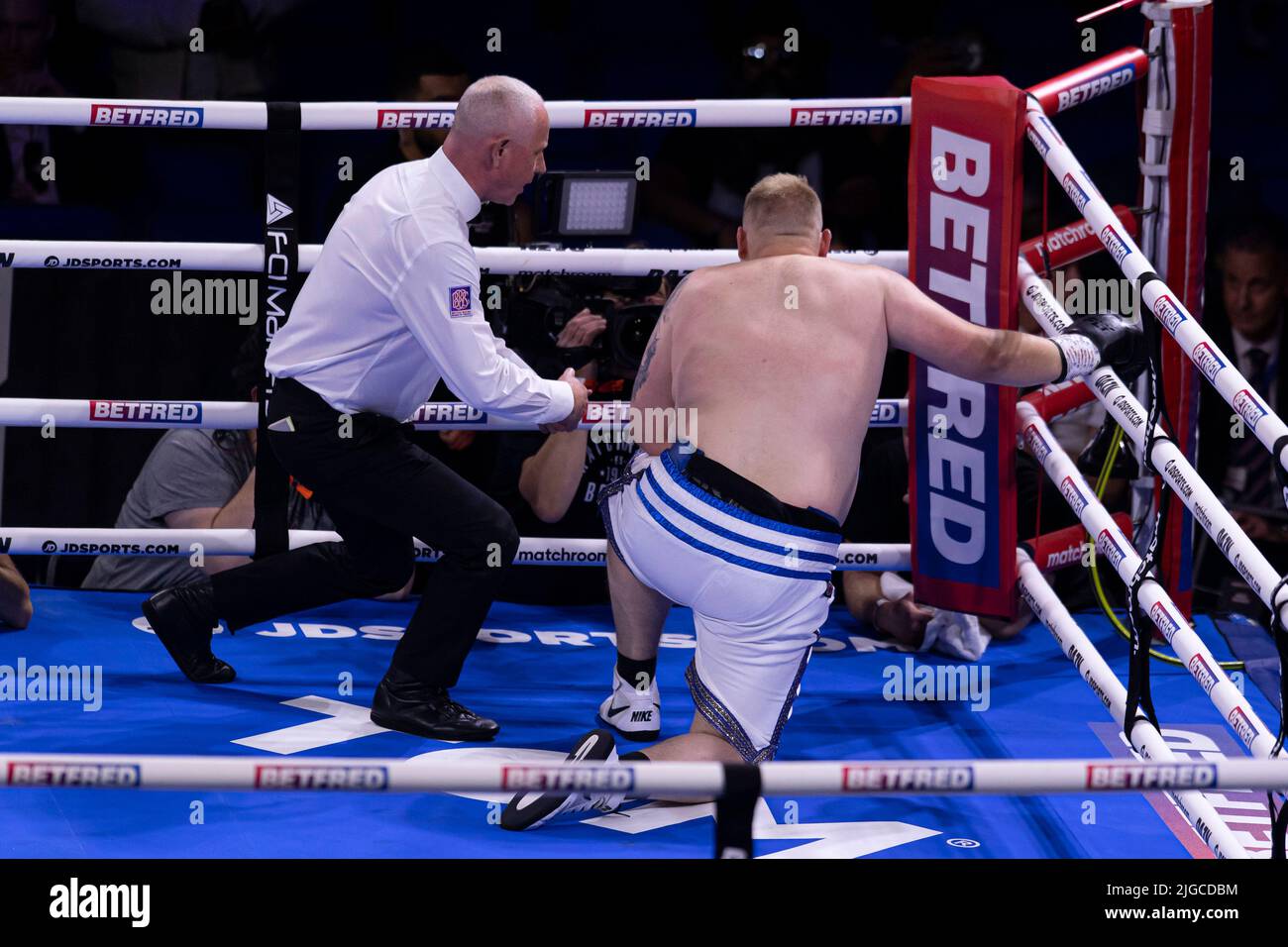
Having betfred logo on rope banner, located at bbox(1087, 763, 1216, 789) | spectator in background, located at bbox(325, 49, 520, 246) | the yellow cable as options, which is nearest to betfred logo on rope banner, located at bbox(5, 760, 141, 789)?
betfred logo on rope banner, located at bbox(1087, 763, 1216, 789)

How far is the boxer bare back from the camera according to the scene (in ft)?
9.96

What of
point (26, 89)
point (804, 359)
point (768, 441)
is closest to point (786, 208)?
point (804, 359)

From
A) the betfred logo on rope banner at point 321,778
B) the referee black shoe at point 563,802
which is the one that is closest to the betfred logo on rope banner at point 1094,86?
the referee black shoe at point 563,802

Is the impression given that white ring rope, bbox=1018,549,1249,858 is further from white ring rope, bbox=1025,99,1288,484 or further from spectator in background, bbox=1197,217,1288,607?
spectator in background, bbox=1197,217,1288,607

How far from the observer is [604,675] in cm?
374

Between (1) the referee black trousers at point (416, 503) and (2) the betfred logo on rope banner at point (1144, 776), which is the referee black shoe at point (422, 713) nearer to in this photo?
(1) the referee black trousers at point (416, 503)

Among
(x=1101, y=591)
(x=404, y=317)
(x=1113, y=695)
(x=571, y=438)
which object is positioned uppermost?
(x=404, y=317)

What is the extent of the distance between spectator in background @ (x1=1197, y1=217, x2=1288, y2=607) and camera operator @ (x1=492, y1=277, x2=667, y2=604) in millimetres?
1846

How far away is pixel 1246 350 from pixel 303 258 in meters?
2.80

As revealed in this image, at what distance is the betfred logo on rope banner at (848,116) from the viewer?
3666 millimetres

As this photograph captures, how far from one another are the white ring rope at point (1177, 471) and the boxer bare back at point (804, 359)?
0.16 meters

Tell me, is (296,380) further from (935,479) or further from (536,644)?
(935,479)

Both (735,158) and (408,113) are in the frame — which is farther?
(735,158)

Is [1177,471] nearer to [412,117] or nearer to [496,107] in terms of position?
[496,107]
